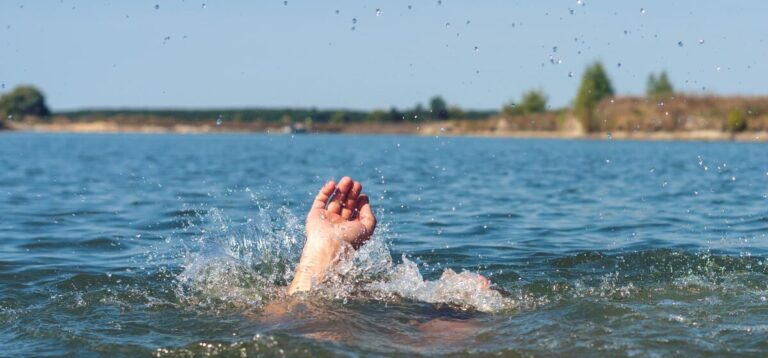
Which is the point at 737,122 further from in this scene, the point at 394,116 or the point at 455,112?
the point at 394,116

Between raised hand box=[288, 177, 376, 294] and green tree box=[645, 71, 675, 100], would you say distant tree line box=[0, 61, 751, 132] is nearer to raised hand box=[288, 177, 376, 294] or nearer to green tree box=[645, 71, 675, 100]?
green tree box=[645, 71, 675, 100]

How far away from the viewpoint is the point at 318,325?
226 inches

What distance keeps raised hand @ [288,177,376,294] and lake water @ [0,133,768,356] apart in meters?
0.20

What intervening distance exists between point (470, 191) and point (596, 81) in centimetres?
8487

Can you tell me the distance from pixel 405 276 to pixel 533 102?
11177cm

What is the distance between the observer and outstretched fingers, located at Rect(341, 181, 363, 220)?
7.18 meters

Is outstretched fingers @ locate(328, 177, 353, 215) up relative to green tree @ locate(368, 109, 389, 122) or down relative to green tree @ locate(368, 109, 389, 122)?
up

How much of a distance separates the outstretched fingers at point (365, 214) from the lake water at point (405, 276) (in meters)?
0.36

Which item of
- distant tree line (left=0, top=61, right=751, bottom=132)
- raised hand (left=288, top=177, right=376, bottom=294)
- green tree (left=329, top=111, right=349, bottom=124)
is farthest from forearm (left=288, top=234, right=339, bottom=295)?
green tree (left=329, top=111, right=349, bottom=124)

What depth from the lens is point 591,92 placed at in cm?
9175

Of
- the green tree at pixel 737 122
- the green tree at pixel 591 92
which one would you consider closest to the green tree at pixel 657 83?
the green tree at pixel 591 92

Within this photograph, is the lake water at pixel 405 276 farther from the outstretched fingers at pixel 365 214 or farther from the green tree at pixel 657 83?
the green tree at pixel 657 83

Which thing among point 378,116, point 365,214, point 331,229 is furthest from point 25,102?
point 331,229

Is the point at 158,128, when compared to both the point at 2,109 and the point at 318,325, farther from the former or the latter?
the point at 318,325
